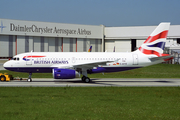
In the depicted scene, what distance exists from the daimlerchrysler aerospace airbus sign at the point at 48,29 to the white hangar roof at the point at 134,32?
4.00m

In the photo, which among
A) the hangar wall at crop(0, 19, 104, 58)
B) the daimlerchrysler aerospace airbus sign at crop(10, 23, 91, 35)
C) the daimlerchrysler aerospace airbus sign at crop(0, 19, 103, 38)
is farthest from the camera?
the daimlerchrysler aerospace airbus sign at crop(10, 23, 91, 35)

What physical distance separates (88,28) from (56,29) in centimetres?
1248

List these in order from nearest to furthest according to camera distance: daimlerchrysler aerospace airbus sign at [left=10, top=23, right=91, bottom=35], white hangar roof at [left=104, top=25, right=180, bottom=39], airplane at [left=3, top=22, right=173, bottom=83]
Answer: airplane at [left=3, top=22, right=173, bottom=83]
daimlerchrysler aerospace airbus sign at [left=10, top=23, right=91, bottom=35]
white hangar roof at [left=104, top=25, right=180, bottom=39]

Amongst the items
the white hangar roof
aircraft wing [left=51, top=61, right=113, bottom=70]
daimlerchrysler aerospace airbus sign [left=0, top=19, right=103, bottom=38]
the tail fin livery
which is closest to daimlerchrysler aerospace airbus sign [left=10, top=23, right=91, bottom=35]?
daimlerchrysler aerospace airbus sign [left=0, top=19, right=103, bottom=38]

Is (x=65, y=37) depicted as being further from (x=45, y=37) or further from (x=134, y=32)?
(x=134, y=32)

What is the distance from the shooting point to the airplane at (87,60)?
101ft

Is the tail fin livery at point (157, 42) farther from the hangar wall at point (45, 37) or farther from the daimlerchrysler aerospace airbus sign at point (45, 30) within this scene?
the daimlerchrysler aerospace airbus sign at point (45, 30)

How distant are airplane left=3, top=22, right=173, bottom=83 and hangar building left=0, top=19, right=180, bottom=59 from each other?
1606 inches

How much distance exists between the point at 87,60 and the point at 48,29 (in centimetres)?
4737

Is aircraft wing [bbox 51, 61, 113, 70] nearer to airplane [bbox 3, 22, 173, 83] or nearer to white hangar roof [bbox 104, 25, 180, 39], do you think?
airplane [bbox 3, 22, 173, 83]

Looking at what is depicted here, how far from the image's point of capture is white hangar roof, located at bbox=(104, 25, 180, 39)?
84625 millimetres
